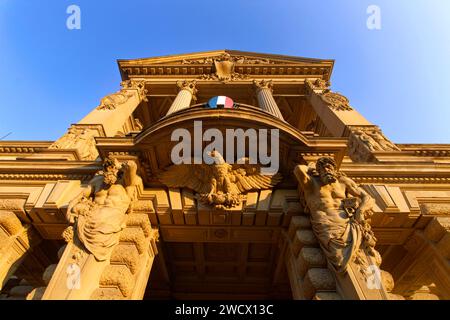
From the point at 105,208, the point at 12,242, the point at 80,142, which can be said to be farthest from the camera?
the point at 80,142

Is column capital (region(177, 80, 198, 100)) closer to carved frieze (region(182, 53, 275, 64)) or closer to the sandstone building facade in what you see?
carved frieze (region(182, 53, 275, 64))

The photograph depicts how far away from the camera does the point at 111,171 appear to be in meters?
6.42

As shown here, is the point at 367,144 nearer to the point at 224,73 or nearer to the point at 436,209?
the point at 436,209

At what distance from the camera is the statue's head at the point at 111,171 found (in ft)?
20.7

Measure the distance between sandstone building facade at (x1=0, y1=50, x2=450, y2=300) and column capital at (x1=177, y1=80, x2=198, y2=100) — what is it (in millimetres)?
A: 8739

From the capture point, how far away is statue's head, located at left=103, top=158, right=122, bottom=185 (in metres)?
6.32

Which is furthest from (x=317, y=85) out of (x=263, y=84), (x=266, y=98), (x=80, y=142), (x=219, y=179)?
(x=80, y=142)

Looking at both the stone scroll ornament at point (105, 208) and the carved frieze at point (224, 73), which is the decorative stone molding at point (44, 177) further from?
the carved frieze at point (224, 73)

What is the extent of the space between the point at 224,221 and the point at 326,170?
2.88 meters

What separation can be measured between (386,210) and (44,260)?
33.1 feet

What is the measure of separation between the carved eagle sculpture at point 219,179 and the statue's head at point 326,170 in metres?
1.37

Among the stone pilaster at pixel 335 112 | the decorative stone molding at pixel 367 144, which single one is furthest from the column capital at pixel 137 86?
the decorative stone molding at pixel 367 144

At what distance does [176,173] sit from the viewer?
7.48 metres

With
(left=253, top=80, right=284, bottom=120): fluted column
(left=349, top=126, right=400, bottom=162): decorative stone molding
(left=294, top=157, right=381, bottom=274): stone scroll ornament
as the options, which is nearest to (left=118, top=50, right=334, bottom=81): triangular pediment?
(left=253, top=80, right=284, bottom=120): fluted column
